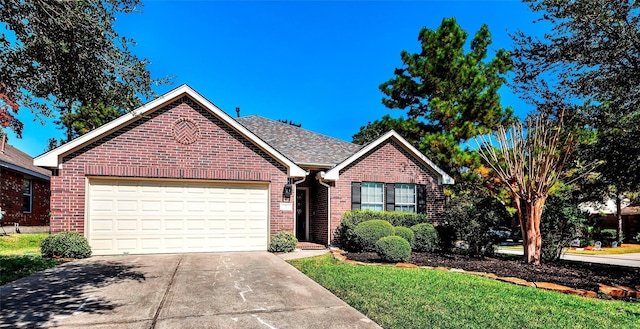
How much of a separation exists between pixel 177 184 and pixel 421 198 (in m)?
9.20

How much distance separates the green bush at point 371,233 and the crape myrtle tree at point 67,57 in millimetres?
7725

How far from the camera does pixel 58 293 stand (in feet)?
21.5

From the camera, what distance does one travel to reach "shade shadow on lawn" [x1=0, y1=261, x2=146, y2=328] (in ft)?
17.5

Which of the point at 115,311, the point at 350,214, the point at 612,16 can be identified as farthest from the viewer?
the point at 350,214

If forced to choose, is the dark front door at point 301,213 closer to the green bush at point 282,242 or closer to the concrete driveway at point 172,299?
the green bush at point 282,242

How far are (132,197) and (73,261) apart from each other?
7.34 ft

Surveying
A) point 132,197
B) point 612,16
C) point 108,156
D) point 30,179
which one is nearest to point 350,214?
point 132,197

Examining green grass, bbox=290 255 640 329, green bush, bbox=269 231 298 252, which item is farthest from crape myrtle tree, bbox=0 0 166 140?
green bush, bbox=269 231 298 252

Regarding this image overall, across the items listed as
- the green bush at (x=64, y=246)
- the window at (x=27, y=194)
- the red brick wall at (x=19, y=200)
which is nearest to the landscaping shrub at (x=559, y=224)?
the green bush at (x=64, y=246)

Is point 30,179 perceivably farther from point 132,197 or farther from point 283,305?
point 283,305

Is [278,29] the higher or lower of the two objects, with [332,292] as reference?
higher

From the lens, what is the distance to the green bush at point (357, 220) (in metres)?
13.3

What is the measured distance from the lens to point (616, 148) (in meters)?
10.1

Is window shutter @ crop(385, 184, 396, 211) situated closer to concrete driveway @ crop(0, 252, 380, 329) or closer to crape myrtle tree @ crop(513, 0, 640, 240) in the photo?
crape myrtle tree @ crop(513, 0, 640, 240)
